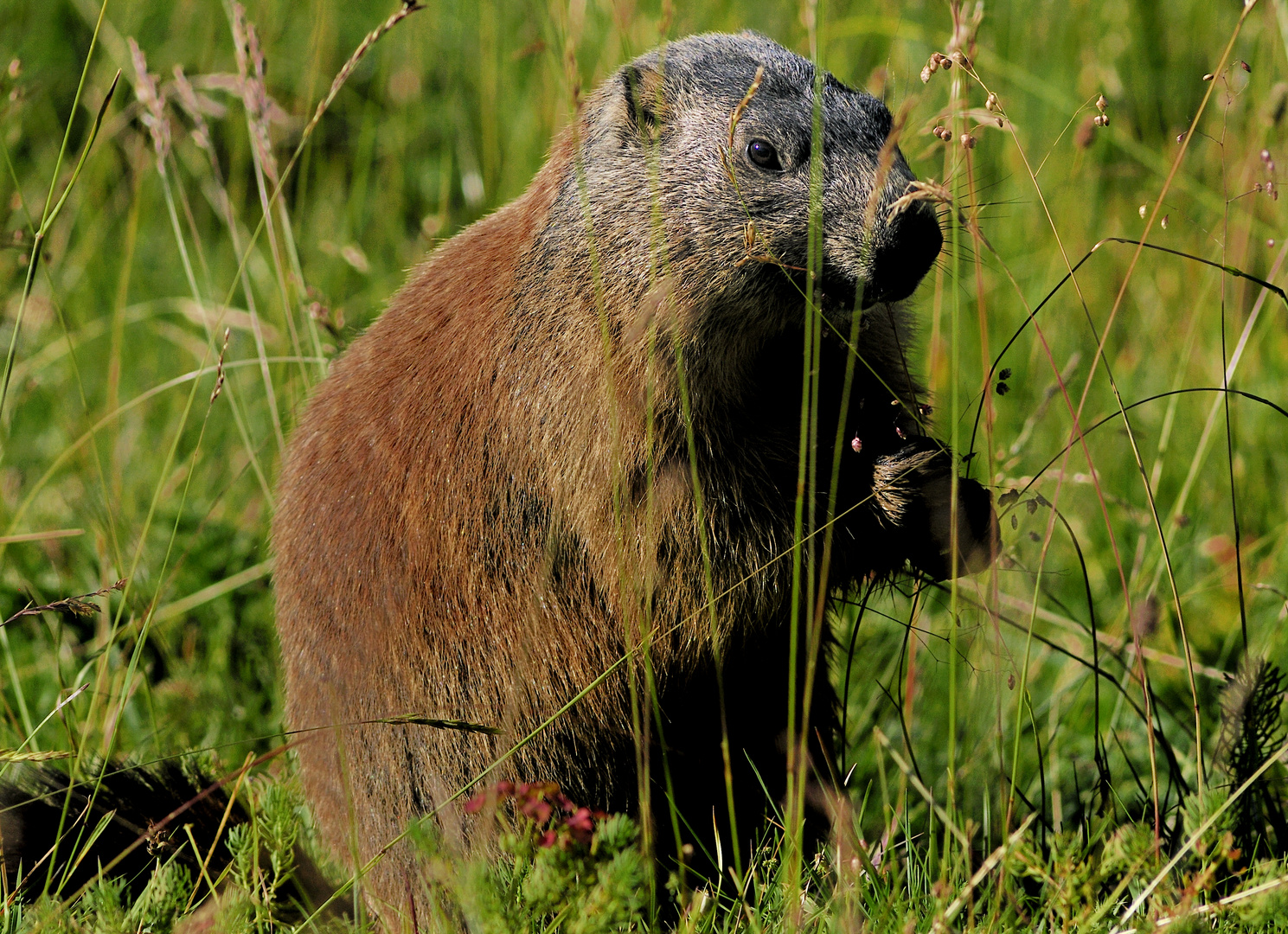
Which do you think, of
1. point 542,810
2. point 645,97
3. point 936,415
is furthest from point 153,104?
point 936,415

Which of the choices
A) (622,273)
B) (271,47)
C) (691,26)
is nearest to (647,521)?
(622,273)

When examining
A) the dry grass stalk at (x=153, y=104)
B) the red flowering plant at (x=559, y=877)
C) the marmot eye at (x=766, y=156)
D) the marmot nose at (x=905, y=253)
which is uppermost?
the dry grass stalk at (x=153, y=104)

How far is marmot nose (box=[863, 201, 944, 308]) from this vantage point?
2531 mm

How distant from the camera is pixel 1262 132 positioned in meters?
4.68

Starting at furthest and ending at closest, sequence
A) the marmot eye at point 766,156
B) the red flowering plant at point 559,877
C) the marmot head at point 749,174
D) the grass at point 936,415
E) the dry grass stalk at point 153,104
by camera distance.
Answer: the dry grass stalk at point 153,104, the marmot eye at point 766,156, the marmot head at point 749,174, the grass at point 936,415, the red flowering plant at point 559,877

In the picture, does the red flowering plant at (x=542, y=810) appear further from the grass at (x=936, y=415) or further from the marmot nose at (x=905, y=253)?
the marmot nose at (x=905, y=253)

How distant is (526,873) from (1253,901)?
3.83 feet

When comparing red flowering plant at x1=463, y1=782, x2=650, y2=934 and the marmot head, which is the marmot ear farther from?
red flowering plant at x1=463, y1=782, x2=650, y2=934

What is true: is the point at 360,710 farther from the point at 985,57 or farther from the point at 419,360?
Answer: the point at 985,57

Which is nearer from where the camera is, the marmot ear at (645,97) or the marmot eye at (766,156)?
the marmot eye at (766,156)

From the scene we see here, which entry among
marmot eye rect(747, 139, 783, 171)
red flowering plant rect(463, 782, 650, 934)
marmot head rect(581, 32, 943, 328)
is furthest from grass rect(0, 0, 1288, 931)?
marmot eye rect(747, 139, 783, 171)

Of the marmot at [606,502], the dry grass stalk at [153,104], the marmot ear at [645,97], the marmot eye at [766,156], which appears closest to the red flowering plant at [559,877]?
the marmot at [606,502]

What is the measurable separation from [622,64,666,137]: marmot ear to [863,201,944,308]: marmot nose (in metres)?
0.66

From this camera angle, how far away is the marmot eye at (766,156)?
108 inches
